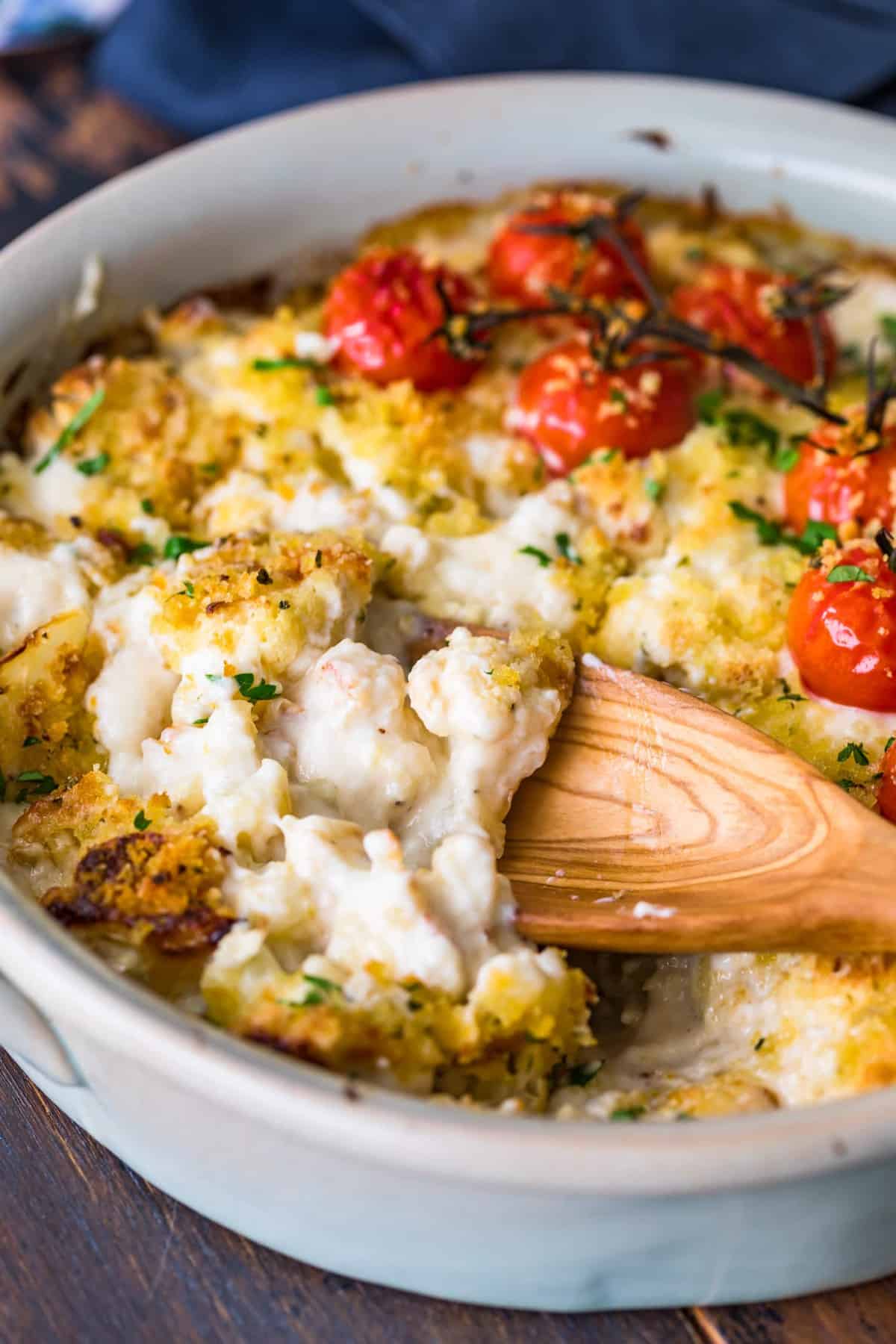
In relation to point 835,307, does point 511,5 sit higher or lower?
higher

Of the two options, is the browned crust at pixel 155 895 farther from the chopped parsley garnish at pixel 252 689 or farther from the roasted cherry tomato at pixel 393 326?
the roasted cherry tomato at pixel 393 326

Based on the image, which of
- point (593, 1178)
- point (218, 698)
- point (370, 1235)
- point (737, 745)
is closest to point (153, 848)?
point (218, 698)

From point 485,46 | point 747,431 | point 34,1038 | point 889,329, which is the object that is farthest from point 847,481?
point 485,46

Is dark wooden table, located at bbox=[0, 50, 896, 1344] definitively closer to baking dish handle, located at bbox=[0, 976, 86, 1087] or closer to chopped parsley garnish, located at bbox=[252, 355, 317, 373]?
baking dish handle, located at bbox=[0, 976, 86, 1087]

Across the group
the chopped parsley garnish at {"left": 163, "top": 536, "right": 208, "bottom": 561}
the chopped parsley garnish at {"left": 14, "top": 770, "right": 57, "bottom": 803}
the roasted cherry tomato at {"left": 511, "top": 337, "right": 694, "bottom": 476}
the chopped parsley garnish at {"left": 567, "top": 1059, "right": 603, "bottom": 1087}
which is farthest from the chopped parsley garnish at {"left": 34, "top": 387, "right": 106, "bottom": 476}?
the chopped parsley garnish at {"left": 567, "top": 1059, "right": 603, "bottom": 1087}

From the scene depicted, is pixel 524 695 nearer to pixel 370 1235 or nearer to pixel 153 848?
pixel 153 848

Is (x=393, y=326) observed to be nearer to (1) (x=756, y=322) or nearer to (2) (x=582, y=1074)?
(1) (x=756, y=322)
